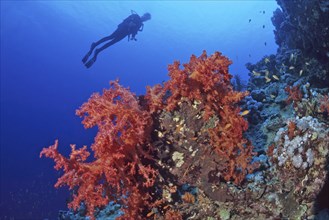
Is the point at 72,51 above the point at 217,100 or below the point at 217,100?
above

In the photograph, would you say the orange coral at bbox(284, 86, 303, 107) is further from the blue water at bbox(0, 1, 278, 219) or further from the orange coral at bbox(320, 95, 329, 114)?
the blue water at bbox(0, 1, 278, 219)

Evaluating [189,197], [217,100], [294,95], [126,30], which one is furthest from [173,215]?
[126,30]

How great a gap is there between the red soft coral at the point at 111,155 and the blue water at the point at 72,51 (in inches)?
1193

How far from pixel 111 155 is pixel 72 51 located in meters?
89.6

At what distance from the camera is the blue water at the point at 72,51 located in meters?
54.8

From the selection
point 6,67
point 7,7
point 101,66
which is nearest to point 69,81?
point 101,66

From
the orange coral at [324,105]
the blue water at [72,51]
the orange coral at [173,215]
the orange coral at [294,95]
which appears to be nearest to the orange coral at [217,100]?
the orange coral at [173,215]

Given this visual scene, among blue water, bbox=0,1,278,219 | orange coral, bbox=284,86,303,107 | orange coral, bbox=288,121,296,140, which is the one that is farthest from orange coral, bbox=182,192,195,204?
blue water, bbox=0,1,278,219

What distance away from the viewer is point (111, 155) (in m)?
3.88

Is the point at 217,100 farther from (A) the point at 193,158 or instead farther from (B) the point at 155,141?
(B) the point at 155,141

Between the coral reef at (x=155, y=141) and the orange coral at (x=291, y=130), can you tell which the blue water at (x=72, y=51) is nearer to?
the coral reef at (x=155, y=141)

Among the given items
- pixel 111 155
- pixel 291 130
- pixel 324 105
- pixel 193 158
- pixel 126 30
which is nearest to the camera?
pixel 111 155

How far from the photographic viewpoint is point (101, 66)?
104 m

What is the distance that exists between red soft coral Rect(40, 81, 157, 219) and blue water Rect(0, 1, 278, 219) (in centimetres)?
3031
